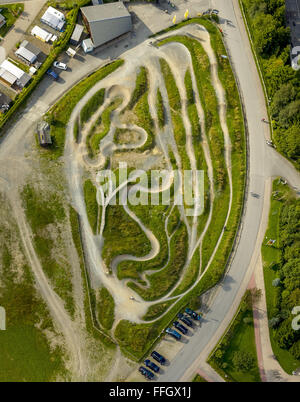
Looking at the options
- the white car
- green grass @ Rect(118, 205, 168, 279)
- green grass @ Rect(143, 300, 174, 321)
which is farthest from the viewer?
the white car

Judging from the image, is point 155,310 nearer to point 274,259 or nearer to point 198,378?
point 198,378

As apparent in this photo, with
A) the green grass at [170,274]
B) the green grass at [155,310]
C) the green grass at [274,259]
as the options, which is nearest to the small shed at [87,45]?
the green grass at [170,274]

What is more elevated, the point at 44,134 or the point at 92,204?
the point at 44,134

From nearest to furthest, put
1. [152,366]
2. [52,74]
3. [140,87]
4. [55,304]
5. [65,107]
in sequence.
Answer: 1. [152,366]
2. [55,304]
3. [65,107]
4. [52,74]
5. [140,87]

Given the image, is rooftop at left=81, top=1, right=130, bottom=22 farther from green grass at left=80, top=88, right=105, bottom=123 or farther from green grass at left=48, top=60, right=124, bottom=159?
green grass at left=80, top=88, right=105, bottom=123

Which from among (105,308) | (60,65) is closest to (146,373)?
(105,308)

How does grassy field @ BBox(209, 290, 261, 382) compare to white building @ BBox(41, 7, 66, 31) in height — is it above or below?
below

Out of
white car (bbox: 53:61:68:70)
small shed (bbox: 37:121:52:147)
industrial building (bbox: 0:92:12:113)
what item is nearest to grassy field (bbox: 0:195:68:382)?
small shed (bbox: 37:121:52:147)

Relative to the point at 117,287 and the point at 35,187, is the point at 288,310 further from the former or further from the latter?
the point at 35,187
